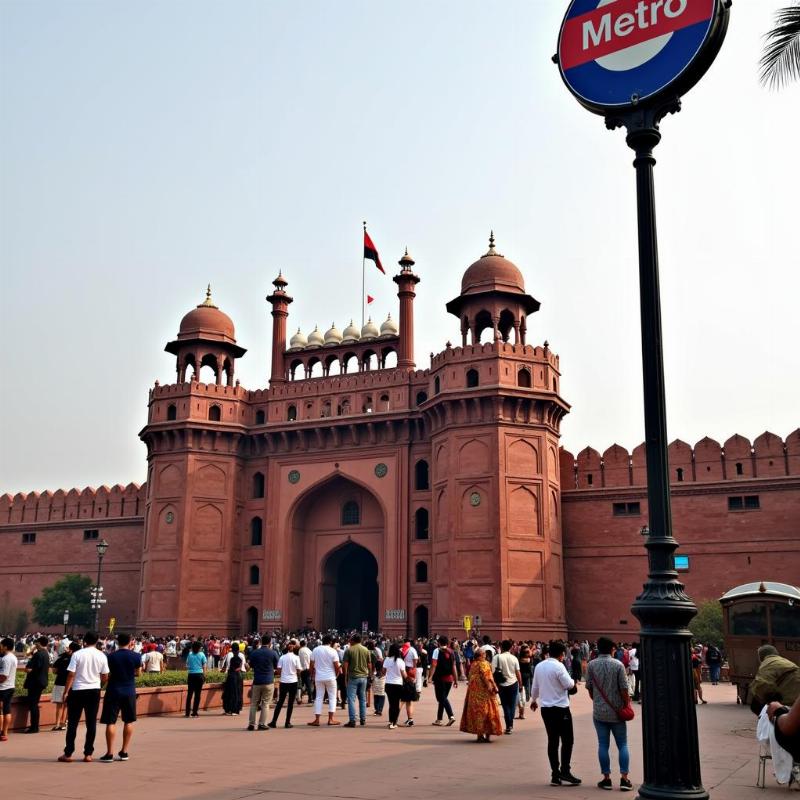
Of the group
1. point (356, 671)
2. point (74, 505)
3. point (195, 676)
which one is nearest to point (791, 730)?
point (356, 671)

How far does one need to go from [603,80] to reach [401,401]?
26.8 m

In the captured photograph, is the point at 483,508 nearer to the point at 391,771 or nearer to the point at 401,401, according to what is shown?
the point at 401,401

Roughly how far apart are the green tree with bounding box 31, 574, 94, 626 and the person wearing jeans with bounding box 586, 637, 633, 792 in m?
33.8

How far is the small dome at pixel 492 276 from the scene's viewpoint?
3156 centimetres

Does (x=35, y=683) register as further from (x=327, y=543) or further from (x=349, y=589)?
(x=349, y=589)

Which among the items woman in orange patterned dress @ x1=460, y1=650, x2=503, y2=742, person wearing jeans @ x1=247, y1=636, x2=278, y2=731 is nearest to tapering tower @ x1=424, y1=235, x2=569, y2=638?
person wearing jeans @ x1=247, y1=636, x2=278, y2=731

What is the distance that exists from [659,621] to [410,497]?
27403 mm

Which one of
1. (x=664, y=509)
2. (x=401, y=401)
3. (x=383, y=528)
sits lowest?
(x=664, y=509)

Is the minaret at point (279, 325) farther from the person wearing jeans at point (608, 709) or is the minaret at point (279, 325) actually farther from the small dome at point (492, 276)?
the person wearing jeans at point (608, 709)

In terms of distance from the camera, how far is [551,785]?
7836 millimetres

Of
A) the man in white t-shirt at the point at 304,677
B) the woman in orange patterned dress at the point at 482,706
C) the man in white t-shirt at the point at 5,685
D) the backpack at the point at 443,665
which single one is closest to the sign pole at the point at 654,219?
the woman in orange patterned dress at the point at 482,706

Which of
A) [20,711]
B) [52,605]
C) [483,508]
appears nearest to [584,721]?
[20,711]

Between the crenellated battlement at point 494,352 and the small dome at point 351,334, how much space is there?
19.8 ft

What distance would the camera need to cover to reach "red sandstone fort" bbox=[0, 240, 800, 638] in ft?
96.1
